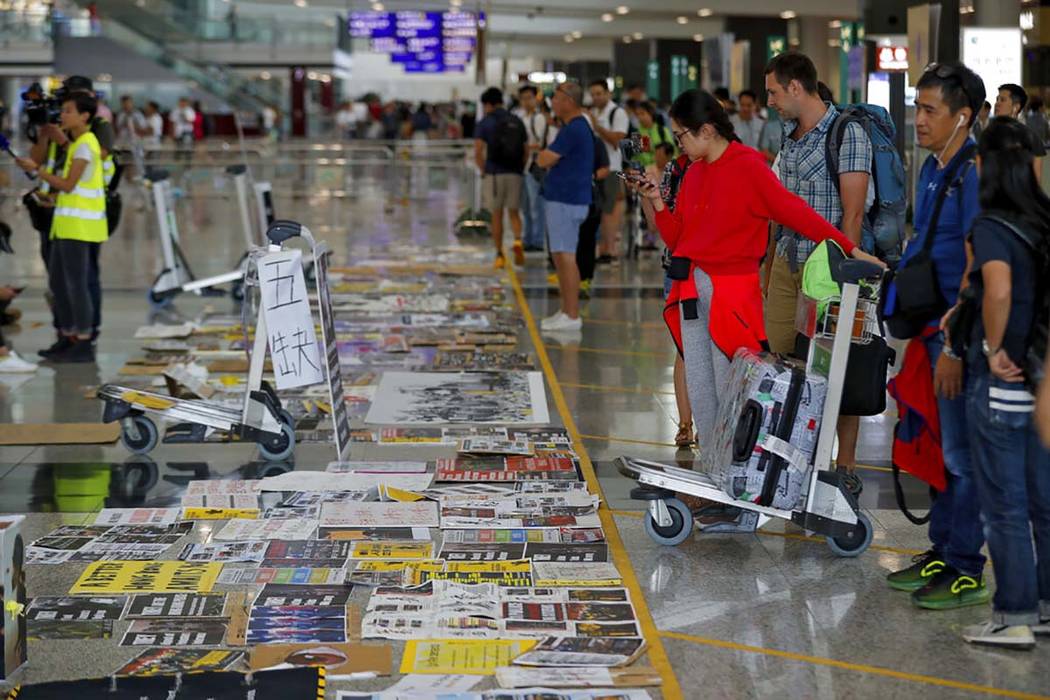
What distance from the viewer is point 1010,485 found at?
4.21 meters

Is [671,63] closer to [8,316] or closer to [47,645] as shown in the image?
[8,316]

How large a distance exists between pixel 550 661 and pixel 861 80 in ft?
53.9

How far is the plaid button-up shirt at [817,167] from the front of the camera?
5715 mm

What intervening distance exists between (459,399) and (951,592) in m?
3.97

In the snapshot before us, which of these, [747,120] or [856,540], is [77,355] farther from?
[747,120]

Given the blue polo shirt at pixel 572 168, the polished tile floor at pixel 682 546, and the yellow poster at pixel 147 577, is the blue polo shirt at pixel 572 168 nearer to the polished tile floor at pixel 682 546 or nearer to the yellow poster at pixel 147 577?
the polished tile floor at pixel 682 546

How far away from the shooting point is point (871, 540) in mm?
5309

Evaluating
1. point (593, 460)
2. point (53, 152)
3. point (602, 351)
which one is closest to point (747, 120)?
point (602, 351)

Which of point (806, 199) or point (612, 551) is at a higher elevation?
point (806, 199)

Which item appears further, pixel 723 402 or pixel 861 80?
pixel 861 80

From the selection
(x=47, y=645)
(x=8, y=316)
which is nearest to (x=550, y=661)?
(x=47, y=645)

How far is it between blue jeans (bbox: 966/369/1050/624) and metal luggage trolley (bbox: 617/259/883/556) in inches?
31.4

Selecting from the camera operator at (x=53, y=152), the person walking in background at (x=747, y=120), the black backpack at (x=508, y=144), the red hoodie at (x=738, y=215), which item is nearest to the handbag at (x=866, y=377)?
the red hoodie at (x=738, y=215)

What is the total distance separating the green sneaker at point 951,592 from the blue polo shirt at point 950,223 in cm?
91
